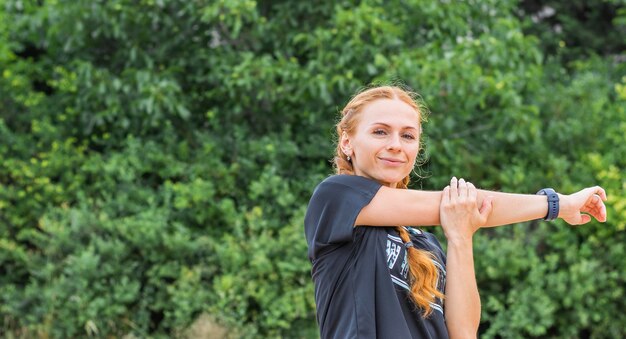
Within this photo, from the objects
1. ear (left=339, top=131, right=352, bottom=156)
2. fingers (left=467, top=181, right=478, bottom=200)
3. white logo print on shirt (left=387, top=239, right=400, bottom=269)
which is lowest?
white logo print on shirt (left=387, top=239, right=400, bottom=269)

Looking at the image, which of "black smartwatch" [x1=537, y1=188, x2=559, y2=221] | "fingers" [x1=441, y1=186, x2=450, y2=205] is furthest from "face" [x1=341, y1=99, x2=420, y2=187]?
"black smartwatch" [x1=537, y1=188, x2=559, y2=221]

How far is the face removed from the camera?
232 centimetres

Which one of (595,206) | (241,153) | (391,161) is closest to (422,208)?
(391,161)

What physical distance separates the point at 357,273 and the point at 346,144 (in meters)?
0.40

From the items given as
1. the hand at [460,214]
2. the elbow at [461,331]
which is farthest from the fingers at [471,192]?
the elbow at [461,331]

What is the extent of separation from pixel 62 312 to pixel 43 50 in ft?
9.31

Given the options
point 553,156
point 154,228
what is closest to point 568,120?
point 553,156

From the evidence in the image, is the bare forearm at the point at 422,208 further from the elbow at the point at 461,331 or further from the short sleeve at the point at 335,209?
the elbow at the point at 461,331

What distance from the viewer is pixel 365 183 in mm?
2311

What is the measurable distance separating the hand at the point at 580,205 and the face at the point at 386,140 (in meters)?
0.42

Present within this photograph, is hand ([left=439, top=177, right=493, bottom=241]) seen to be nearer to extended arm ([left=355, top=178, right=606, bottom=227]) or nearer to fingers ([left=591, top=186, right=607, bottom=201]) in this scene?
extended arm ([left=355, top=178, right=606, bottom=227])

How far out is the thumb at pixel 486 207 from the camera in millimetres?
2336

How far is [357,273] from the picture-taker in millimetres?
2211

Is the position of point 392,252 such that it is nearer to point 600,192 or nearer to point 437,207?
point 437,207
